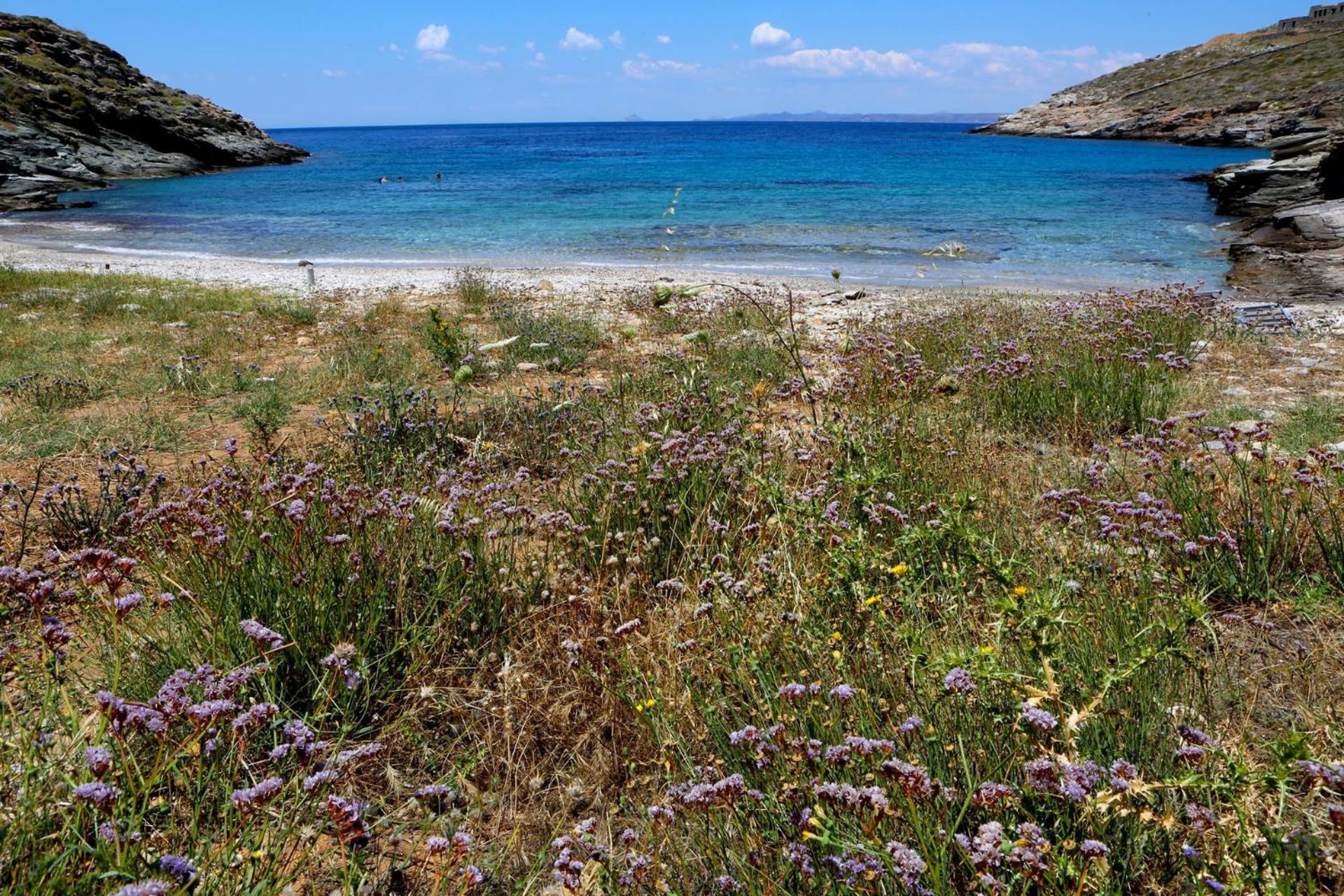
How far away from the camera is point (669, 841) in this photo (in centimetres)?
214

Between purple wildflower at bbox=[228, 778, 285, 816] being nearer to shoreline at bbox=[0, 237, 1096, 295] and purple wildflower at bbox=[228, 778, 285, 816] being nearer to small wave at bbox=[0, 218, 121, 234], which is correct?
shoreline at bbox=[0, 237, 1096, 295]

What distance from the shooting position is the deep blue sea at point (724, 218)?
59.6 ft

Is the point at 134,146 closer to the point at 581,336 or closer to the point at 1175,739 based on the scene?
the point at 581,336

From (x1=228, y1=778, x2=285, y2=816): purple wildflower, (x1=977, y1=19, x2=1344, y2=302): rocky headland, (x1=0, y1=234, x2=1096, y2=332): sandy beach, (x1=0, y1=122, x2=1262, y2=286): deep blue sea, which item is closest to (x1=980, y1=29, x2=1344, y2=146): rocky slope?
(x1=977, y1=19, x2=1344, y2=302): rocky headland

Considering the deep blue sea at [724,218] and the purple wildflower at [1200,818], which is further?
the deep blue sea at [724,218]

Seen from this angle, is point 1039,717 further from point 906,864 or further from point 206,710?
point 206,710

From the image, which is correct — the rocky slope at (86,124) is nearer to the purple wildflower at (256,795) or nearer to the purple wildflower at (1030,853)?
the purple wildflower at (256,795)

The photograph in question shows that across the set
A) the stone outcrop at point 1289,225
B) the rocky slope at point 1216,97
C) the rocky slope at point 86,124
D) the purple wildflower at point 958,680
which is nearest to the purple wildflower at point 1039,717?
the purple wildflower at point 958,680

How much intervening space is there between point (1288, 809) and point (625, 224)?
79.8 ft

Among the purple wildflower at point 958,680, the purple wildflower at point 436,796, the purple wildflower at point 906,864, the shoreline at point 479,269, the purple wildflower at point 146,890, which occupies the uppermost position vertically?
the shoreline at point 479,269

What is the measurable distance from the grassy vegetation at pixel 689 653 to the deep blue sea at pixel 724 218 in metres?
12.3

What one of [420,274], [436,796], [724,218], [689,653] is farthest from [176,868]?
[724,218]

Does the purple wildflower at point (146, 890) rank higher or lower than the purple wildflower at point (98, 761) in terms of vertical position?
lower

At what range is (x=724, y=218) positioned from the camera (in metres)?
25.8
